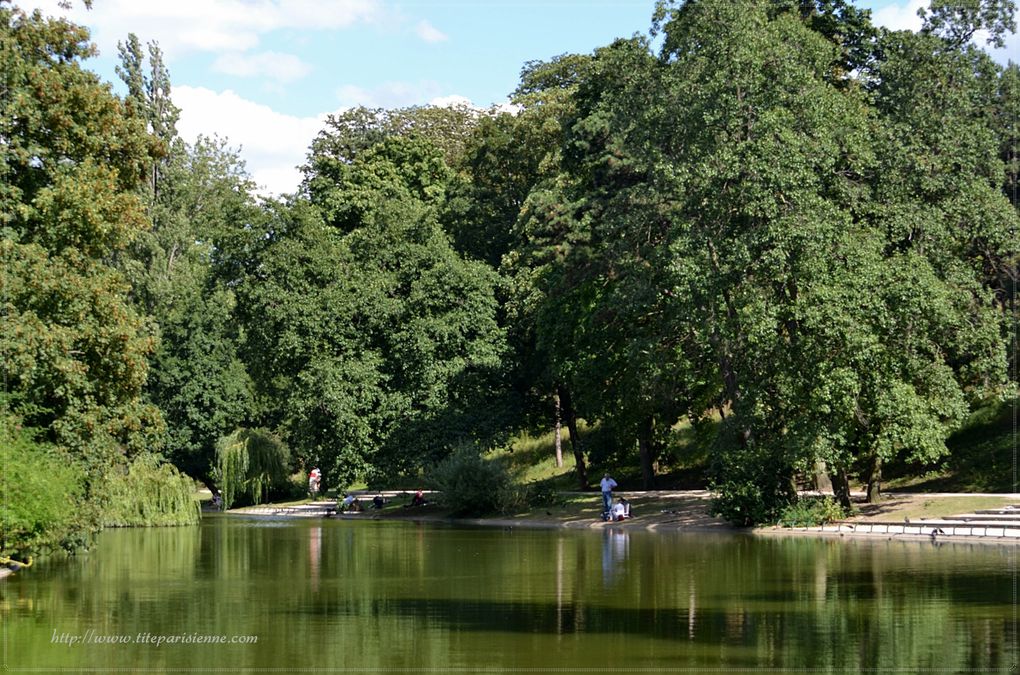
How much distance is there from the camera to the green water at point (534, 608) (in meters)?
15.3

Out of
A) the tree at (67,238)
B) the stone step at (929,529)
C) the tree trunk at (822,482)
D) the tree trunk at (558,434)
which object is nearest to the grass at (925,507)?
the stone step at (929,529)

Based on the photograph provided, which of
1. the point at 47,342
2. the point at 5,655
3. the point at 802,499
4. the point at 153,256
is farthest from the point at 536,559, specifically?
the point at 153,256

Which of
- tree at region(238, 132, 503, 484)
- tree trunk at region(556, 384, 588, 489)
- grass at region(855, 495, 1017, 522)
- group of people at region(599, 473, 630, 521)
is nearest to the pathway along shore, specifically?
grass at region(855, 495, 1017, 522)

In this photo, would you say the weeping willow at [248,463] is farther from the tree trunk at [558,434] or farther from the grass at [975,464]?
the grass at [975,464]

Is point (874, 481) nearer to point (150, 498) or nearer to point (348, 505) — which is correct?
point (150, 498)

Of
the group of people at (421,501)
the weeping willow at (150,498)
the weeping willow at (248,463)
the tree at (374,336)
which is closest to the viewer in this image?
the group of people at (421,501)

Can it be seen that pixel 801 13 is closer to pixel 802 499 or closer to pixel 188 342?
pixel 802 499

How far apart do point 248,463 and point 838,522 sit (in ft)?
103

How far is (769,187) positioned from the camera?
112 feet

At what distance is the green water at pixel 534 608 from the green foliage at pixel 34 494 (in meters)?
0.84

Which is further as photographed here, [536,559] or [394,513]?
[394,513]

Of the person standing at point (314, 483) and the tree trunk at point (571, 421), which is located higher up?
the tree trunk at point (571, 421)

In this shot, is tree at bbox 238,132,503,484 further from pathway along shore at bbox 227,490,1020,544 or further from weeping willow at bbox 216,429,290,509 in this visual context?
weeping willow at bbox 216,429,290,509

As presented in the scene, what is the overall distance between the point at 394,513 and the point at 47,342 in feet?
→ 83.4
